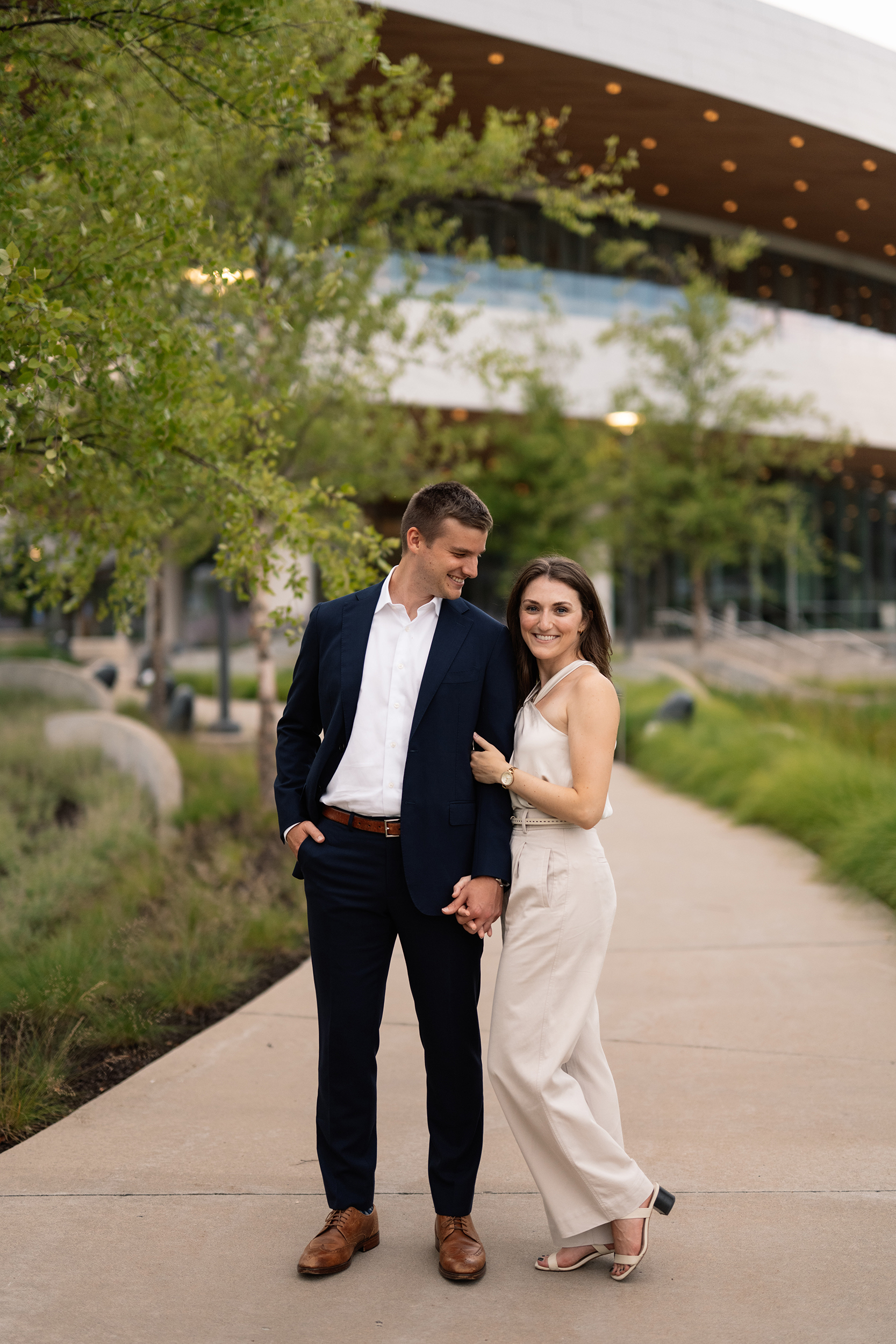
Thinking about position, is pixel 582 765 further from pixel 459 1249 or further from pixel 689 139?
pixel 689 139

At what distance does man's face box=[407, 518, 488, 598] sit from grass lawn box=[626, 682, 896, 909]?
4964 millimetres

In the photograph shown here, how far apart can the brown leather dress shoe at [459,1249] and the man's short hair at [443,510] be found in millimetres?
1950

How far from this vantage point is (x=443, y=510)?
3.09 m

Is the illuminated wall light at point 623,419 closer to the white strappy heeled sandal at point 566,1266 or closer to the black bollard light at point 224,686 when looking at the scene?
the black bollard light at point 224,686

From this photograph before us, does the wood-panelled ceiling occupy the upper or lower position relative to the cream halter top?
upper

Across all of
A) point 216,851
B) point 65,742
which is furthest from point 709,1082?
point 65,742

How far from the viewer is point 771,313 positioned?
105ft

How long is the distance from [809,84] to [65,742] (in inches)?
943

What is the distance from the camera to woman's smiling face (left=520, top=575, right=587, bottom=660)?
315 cm

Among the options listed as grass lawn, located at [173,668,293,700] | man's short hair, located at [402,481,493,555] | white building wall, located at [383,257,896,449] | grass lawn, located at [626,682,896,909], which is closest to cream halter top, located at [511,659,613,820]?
man's short hair, located at [402,481,493,555]

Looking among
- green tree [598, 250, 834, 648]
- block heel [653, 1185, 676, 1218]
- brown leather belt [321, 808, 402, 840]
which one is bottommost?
block heel [653, 1185, 676, 1218]

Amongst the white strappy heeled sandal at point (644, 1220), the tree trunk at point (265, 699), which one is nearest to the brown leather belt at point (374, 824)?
the white strappy heeled sandal at point (644, 1220)

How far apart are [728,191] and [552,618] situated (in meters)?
30.7

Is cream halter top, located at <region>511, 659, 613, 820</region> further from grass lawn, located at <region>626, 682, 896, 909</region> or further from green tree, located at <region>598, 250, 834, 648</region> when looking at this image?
green tree, located at <region>598, 250, 834, 648</region>
